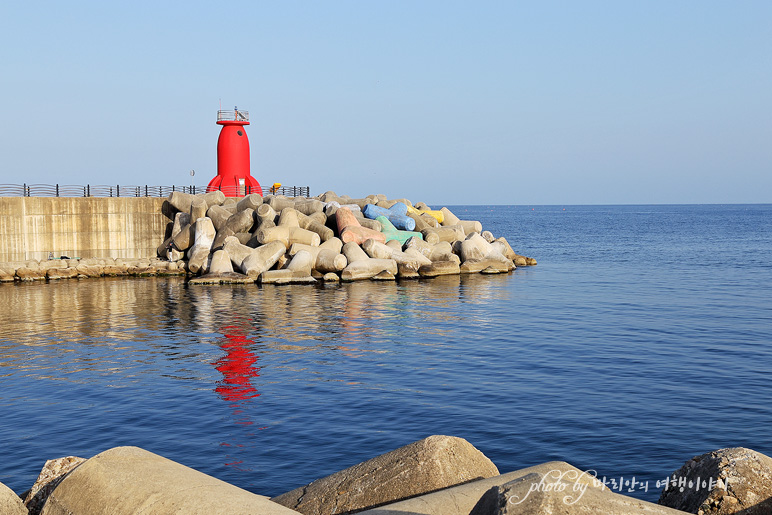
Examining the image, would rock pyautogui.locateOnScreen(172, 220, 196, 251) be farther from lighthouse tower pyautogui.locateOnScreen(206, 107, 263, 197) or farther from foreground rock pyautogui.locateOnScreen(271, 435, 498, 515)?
foreground rock pyautogui.locateOnScreen(271, 435, 498, 515)

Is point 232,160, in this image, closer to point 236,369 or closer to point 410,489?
point 236,369

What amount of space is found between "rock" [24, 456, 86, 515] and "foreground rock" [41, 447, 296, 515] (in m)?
0.70

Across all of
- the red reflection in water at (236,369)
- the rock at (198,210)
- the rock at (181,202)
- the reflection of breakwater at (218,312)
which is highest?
the rock at (181,202)

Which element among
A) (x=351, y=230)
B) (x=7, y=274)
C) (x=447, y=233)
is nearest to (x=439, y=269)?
(x=447, y=233)

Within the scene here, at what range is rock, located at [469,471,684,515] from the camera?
14.3 feet

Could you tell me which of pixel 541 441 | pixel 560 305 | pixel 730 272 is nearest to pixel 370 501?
pixel 541 441

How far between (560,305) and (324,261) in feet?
34.5

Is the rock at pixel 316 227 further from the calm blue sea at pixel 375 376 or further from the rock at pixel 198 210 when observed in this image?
the rock at pixel 198 210

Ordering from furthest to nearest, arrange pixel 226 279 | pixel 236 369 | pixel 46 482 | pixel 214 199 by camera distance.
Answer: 1. pixel 214 199
2. pixel 226 279
3. pixel 236 369
4. pixel 46 482

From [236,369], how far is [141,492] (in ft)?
32.9

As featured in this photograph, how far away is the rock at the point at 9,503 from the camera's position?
6.17m

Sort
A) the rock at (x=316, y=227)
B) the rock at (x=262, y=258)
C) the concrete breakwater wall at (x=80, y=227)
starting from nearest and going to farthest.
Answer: the rock at (x=262, y=258)
the rock at (x=316, y=227)
the concrete breakwater wall at (x=80, y=227)

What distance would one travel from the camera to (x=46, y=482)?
23.1 ft

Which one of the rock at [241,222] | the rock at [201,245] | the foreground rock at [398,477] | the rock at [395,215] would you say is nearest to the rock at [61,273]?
the rock at [201,245]
